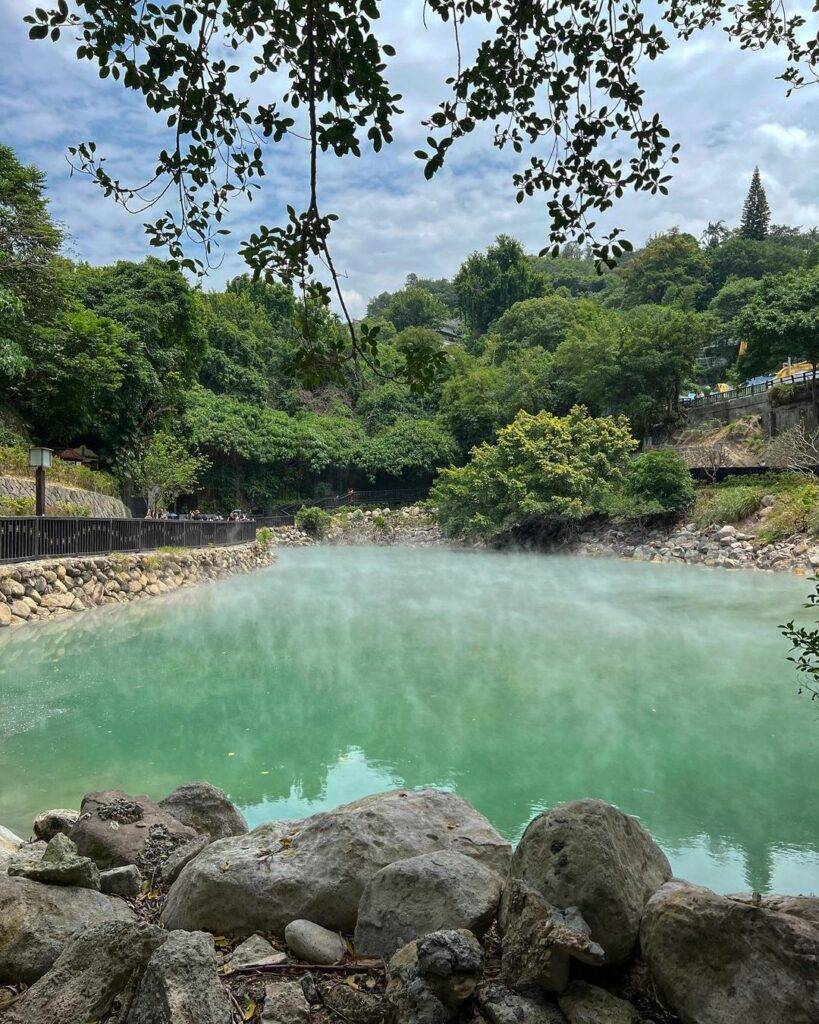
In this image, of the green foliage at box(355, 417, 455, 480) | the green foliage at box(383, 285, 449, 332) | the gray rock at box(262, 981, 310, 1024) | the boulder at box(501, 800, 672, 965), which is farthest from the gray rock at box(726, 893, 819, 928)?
the green foliage at box(383, 285, 449, 332)

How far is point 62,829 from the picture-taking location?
3375 millimetres

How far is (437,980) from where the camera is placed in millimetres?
1672

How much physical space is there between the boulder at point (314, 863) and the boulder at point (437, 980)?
64 centimetres

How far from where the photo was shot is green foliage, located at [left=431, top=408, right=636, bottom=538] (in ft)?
76.1

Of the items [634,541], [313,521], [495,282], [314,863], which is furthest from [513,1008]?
[495,282]

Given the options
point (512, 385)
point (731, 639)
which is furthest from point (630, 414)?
point (731, 639)

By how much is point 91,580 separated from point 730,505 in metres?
17.6

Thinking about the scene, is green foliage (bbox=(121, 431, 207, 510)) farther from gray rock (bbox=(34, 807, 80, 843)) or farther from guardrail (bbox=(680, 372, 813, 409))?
guardrail (bbox=(680, 372, 813, 409))

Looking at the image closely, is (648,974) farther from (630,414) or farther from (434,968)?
(630,414)

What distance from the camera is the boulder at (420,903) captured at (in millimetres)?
2033

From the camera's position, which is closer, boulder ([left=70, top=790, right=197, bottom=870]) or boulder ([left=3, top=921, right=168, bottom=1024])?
boulder ([left=3, top=921, right=168, bottom=1024])

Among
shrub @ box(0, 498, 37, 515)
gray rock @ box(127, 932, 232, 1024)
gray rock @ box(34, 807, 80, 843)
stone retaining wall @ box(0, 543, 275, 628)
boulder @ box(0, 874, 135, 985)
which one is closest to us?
gray rock @ box(127, 932, 232, 1024)

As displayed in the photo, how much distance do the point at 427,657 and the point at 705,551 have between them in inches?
550

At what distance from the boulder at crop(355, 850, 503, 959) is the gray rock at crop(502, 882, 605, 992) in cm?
27
